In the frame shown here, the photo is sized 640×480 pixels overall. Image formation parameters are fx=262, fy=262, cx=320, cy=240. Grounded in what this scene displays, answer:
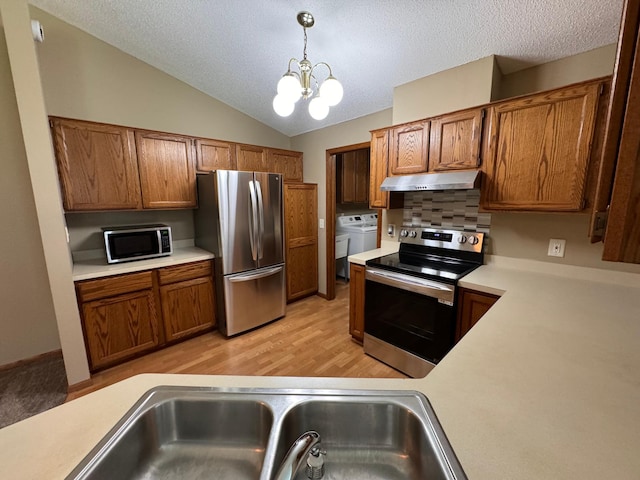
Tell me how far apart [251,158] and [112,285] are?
1.96 m

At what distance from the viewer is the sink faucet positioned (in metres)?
0.56

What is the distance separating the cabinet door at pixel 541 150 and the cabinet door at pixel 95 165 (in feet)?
9.80

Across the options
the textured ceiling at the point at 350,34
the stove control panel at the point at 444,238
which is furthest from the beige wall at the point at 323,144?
the stove control panel at the point at 444,238

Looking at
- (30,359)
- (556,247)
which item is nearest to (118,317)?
(30,359)

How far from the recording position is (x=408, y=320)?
80.6 inches

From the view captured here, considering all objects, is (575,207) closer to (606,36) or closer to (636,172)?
(606,36)

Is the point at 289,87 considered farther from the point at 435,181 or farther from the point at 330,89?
the point at 435,181

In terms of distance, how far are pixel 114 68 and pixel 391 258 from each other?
3.14 m

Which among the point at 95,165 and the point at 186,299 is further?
the point at 186,299

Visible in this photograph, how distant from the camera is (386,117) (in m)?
2.86

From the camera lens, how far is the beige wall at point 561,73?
162cm

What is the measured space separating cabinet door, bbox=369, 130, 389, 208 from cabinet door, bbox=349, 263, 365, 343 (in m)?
0.65

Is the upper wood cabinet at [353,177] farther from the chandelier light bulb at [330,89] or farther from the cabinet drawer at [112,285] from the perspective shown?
the cabinet drawer at [112,285]

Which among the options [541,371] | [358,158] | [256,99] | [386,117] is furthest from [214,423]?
[358,158]
